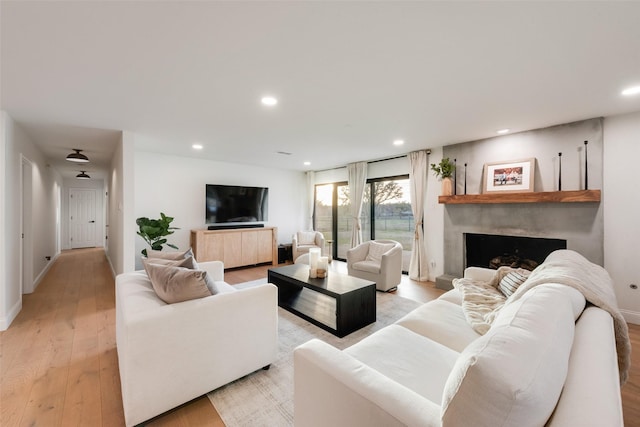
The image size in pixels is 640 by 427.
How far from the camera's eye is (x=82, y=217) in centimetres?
845

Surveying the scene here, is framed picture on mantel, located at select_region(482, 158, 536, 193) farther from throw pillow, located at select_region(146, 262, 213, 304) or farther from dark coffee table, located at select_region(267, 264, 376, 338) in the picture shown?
throw pillow, located at select_region(146, 262, 213, 304)

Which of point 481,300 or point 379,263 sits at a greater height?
point 481,300

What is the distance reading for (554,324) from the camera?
897 millimetres

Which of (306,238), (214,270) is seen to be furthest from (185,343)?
(306,238)

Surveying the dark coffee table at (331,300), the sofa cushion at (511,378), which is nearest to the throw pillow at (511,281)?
the dark coffee table at (331,300)

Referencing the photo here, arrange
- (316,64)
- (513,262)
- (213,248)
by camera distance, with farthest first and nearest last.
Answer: (213,248) → (513,262) → (316,64)

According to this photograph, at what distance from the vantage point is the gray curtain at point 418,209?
4.62 m

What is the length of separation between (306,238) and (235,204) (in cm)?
179

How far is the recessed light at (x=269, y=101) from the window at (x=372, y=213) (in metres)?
3.29

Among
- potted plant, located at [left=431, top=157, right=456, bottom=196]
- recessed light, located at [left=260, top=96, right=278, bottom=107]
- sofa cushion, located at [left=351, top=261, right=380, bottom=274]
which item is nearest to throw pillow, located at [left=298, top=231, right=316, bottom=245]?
sofa cushion, located at [left=351, top=261, right=380, bottom=274]

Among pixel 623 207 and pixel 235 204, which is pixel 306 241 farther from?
pixel 623 207

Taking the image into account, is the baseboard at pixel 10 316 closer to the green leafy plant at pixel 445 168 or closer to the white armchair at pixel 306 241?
the white armchair at pixel 306 241

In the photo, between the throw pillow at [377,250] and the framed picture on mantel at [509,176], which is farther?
the throw pillow at [377,250]

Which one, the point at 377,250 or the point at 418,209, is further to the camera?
the point at 418,209
